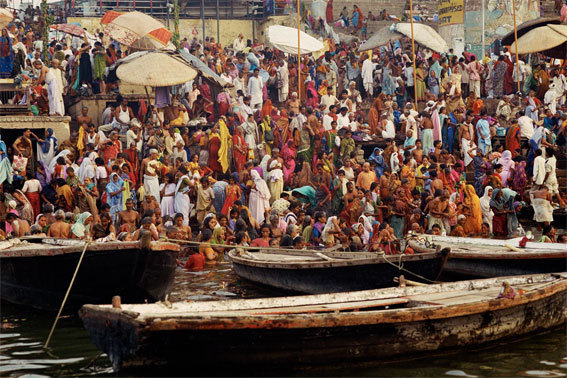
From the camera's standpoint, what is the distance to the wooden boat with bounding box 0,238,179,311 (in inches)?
456

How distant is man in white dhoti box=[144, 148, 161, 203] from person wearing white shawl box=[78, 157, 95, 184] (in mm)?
869

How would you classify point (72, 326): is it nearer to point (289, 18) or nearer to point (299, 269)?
point (299, 269)

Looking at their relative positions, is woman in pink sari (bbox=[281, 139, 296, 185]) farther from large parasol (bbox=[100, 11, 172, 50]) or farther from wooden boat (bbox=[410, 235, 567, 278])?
wooden boat (bbox=[410, 235, 567, 278])

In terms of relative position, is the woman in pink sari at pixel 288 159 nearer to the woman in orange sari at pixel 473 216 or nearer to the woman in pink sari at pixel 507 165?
the woman in orange sari at pixel 473 216

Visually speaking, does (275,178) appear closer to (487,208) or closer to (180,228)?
(180,228)

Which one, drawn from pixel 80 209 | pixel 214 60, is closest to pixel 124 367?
pixel 80 209

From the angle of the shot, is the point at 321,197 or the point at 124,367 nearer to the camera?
the point at 124,367

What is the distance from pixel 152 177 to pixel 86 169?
1.09 metres

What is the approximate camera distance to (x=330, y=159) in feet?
59.1

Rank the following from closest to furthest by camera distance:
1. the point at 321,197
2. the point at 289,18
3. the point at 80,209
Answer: the point at 80,209
the point at 321,197
the point at 289,18

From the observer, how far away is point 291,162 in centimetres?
1822

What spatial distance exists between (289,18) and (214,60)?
8441mm

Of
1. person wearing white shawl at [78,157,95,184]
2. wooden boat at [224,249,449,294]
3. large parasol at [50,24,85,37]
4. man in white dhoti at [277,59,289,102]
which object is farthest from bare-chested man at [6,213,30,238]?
man in white dhoti at [277,59,289,102]

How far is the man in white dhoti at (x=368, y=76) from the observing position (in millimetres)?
22984
